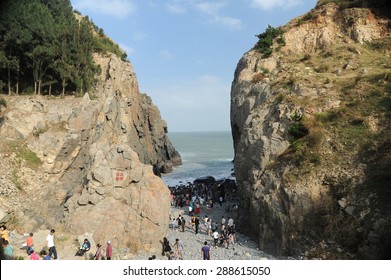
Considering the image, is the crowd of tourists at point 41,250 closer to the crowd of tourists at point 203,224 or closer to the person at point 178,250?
the person at point 178,250

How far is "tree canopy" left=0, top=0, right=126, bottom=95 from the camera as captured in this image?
30734 millimetres

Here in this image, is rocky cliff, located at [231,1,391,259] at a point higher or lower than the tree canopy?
lower

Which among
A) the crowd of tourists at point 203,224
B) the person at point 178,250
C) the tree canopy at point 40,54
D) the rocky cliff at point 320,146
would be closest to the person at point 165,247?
the crowd of tourists at point 203,224

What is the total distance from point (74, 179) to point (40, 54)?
14410 mm

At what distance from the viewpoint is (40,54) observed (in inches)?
1249

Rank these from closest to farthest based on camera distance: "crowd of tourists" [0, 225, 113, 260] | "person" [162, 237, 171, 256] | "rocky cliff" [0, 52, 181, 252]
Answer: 1. "crowd of tourists" [0, 225, 113, 260]
2. "person" [162, 237, 171, 256]
3. "rocky cliff" [0, 52, 181, 252]

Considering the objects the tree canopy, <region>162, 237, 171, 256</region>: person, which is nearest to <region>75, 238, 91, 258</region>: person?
<region>162, 237, 171, 256</region>: person

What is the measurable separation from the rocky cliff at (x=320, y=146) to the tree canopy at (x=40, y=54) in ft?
63.9

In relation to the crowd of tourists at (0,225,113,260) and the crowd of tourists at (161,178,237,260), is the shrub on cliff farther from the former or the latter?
the crowd of tourists at (0,225,113,260)

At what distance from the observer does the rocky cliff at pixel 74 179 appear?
75.0ft

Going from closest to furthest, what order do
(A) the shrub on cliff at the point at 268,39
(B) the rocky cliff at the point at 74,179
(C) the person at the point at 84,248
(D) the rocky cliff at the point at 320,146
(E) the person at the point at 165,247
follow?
1. (C) the person at the point at 84,248
2. (D) the rocky cliff at the point at 320,146
3. (E) the person at the point at 165,247
4. (B) the rocky cliff at the point at 74,179
5. (A) the shrub on cliff at the point at 268,39

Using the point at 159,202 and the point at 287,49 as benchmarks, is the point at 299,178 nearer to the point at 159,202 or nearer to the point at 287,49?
the point at 159,202

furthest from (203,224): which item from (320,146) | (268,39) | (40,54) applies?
(268,39)

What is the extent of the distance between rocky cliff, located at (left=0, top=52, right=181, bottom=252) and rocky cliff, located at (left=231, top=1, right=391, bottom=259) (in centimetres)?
908
